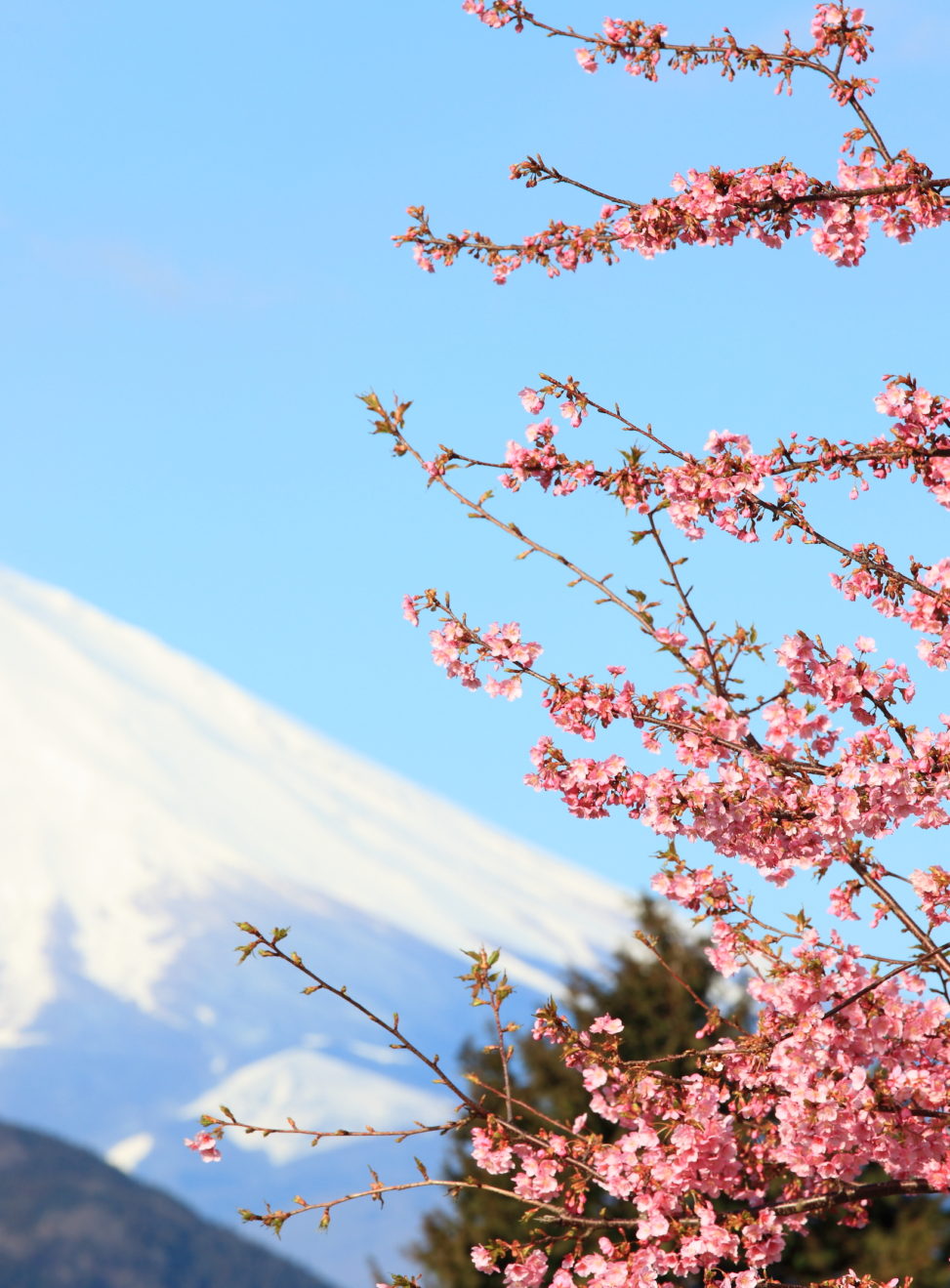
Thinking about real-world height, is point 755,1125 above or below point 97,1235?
above

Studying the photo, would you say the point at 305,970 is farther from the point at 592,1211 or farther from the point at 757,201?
the point at 592,1211

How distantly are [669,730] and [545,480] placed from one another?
124cm

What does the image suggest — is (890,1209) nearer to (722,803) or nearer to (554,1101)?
(554,1101)

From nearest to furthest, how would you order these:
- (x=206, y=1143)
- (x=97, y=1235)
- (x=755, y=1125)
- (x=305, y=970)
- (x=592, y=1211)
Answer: (x=305, y=970)
(x=206, y=1143)
(x=755, y=1125)
(x=592, y=1211)
(x=97, y=1235)

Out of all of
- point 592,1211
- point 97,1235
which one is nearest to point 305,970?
point 592,1211

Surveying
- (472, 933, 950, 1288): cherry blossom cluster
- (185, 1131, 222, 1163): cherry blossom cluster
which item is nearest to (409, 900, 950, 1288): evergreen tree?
(472, 933, 950, 1288): cherry blossom cluster

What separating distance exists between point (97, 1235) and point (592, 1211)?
97.4 metres

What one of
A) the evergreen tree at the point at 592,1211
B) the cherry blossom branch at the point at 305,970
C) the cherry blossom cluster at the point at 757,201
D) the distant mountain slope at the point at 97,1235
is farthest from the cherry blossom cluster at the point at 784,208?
the distant mountain slope at the point at 97,1235

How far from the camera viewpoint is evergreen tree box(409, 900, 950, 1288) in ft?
71.5

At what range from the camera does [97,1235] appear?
109312 millimetres

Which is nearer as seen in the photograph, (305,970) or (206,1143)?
(305,970)

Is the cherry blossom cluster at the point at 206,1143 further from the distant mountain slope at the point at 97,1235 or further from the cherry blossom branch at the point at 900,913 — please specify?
the distant mountain slope at the point at 97,1235

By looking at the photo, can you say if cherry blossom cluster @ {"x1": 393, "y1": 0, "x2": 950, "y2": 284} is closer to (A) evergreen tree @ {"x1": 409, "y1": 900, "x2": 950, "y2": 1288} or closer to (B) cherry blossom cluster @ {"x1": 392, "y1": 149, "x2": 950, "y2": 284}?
(B) cherry blossom cluster @ {"x1": 392, "y1": 149, "x2": 950, "y2": 284}

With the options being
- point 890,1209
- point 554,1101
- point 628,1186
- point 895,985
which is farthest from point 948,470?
point 890,1209
